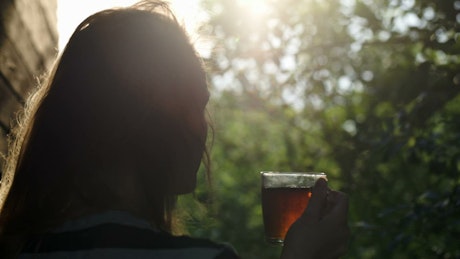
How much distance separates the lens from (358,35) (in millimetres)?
5785

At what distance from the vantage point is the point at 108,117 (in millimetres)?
1692

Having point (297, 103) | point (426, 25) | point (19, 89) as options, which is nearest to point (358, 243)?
point (297, 103)

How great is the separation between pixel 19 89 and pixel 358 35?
304 centimetres

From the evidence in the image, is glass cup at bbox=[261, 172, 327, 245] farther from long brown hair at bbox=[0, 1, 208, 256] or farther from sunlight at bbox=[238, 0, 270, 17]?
sunlight at bbox=[238, 0, 270, 17]

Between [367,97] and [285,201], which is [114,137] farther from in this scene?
[367,97]

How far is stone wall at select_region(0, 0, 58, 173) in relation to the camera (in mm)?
3113

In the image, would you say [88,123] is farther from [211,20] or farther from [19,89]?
[211,20]

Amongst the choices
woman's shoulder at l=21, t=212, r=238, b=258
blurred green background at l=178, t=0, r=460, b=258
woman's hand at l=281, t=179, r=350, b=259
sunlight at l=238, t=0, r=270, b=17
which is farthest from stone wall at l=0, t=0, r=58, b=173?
sunlight at l=238, t=0, r=270, b=17

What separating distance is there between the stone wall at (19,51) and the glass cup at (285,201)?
1.00 metres

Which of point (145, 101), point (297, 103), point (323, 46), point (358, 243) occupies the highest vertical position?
point (145, 101)

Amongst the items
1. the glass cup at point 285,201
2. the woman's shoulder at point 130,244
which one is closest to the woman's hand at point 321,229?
the woman's shoulder at point 130,244

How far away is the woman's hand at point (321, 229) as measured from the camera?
1.64 m

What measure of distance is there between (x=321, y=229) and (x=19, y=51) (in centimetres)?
212

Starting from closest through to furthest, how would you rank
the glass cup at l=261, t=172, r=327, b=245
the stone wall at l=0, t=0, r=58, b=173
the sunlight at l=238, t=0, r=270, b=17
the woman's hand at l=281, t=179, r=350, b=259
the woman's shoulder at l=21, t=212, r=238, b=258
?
the woman's shoulder at l=21, t=212, r=238, b=258
the woman's hand at l=281, t=179, r=350, b=259
the glass cup at l=261, t=172, r=327, b=245
the stone wall at l=0, t=0, r=58, b=173
the sunlight at l=238, t=0, r=270, b=17
